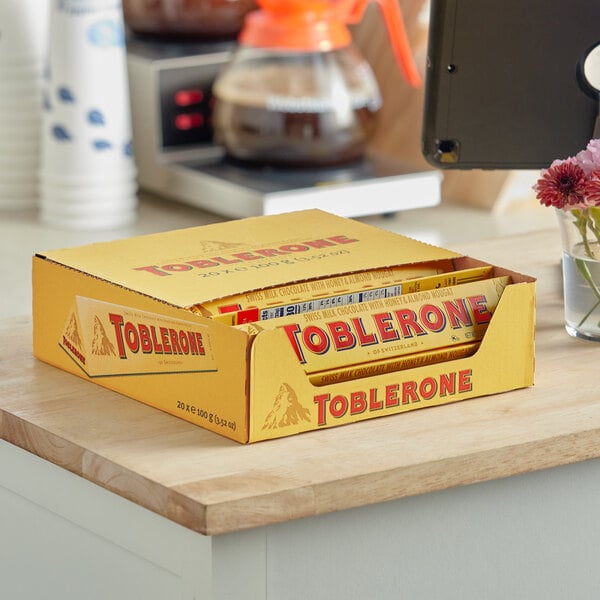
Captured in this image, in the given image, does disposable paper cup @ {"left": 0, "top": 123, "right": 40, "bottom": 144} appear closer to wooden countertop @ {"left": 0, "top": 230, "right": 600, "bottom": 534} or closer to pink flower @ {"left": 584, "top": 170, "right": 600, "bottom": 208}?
wooden countertop @ {"left": 0, "top": 230, "right": 600, "bottom": 534}

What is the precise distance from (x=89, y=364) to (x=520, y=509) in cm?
29

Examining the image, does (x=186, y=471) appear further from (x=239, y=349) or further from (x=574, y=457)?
(x=574, y=457)

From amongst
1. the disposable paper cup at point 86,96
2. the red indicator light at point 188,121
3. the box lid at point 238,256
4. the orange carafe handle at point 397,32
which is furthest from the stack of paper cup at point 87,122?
the box lid at point 238,256

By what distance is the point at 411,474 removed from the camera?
764mm

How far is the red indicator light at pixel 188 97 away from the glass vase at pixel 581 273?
2.59ft

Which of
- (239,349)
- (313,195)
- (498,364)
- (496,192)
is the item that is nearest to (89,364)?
(239,349)

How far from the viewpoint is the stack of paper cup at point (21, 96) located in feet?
5.30

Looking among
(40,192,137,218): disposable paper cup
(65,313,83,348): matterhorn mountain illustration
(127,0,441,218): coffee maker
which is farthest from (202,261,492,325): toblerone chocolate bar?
(40,192,137,218): disposable paper cup

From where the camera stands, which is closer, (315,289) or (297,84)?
(315,289)

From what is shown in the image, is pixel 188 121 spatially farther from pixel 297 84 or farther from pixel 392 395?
pixel 392 395

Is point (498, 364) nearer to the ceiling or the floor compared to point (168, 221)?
nearer to the ceiling

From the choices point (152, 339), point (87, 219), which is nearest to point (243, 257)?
point (152, 339)

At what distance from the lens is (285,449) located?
79 centimetres

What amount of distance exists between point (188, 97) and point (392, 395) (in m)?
0.92
